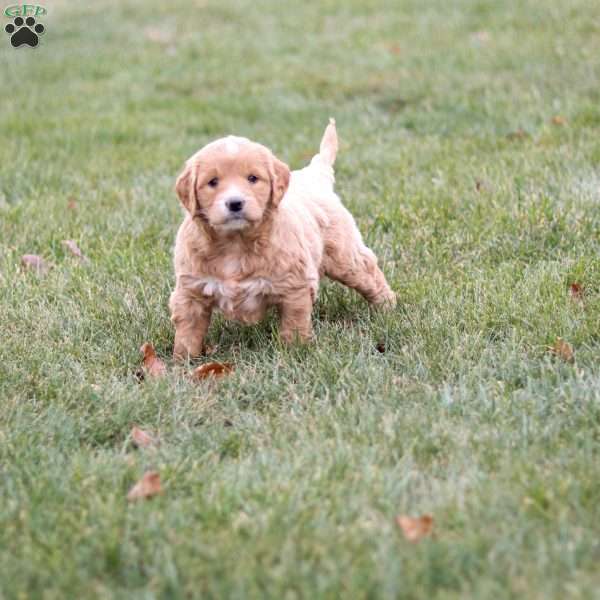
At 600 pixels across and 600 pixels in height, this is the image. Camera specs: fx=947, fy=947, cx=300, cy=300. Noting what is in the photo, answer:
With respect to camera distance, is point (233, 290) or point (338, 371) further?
point (233, 290)

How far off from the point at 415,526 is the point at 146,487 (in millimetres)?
851

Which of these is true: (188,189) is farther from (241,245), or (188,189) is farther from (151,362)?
(151,362)

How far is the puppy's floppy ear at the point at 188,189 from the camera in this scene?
377 cm

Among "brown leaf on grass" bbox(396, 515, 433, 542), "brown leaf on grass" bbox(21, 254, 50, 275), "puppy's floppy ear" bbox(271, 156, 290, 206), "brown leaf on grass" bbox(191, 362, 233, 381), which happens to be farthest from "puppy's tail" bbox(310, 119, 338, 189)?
"brown leaf on grass" bbox(396, 515, 433, 542)

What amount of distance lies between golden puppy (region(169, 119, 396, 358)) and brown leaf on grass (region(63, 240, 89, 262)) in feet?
4.46

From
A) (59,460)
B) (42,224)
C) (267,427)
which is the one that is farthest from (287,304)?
(42,224)

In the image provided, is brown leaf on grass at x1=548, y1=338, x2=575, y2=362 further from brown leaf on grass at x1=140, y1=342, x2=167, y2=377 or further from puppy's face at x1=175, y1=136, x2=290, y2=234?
brown leaf on grass at x1=140, y1=342, x2=167, y2=377

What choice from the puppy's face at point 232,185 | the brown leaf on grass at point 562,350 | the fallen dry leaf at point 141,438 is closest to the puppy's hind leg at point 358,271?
the puppy's face at point 232,185

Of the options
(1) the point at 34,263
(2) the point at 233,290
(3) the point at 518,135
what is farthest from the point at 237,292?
(3) the point at 518,135

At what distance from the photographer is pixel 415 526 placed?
2.63m

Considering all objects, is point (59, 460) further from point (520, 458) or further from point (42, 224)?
point (42, 224)

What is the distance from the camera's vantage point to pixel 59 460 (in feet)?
10.2

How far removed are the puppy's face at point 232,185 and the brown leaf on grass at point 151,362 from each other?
63 cm

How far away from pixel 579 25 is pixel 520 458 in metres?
7.93
